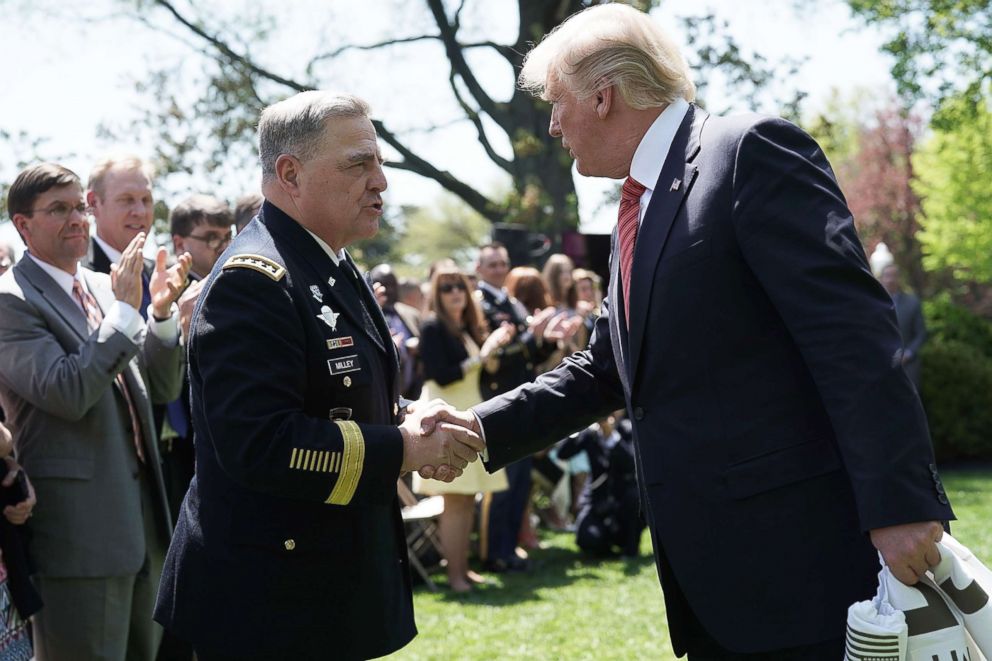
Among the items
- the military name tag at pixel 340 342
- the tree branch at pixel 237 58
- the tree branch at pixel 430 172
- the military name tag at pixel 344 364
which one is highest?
the tree branch at pixel 237 58

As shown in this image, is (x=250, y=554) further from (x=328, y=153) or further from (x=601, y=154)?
(x=601, y=154)

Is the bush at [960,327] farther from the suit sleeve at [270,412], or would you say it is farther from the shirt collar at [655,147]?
the suit sleeve at [270,412]

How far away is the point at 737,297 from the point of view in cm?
262

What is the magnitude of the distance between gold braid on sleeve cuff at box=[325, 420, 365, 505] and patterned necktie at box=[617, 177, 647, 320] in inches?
29.9

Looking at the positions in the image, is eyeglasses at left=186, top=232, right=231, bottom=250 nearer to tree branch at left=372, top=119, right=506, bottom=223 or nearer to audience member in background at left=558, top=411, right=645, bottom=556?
audience member in background at left=558, top=411, right=645, bottom=556

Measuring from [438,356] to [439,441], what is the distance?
4776 millimetres

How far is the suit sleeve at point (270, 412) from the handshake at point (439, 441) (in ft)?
0.43

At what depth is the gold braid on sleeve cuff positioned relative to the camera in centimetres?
275

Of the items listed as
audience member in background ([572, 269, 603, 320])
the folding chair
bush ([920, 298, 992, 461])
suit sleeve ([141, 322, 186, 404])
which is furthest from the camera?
bush ([920, 298, 992, 461])

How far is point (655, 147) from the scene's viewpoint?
9.49ft

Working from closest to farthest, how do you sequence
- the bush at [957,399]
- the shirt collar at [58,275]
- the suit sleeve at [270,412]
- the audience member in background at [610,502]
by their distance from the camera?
the suit sleeve at [270,412] → the shirt collar at [58,275] → the audience member in background at [610,502] → the bush at [957,399]

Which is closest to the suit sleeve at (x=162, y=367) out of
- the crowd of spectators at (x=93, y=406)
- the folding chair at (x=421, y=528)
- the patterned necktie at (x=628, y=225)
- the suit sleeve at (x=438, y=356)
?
the crowd of spectators at (x=93, y=406)

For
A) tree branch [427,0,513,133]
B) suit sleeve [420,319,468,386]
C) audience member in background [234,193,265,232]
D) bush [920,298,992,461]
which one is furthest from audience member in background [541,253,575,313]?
tree branch [427,0,513,133]

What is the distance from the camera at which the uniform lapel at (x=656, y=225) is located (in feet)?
8.93
